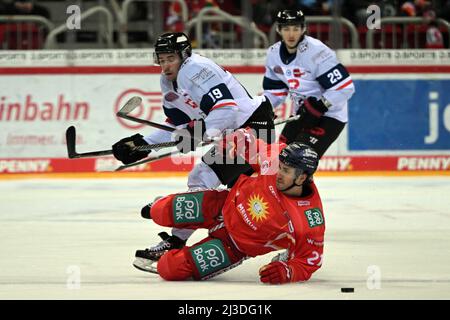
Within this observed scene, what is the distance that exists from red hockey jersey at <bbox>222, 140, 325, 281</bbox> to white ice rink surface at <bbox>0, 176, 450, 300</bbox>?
6.0 inches

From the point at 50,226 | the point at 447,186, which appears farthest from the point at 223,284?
the point at 447,186

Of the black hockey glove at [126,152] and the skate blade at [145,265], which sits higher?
the black hockey glove at [126,152]

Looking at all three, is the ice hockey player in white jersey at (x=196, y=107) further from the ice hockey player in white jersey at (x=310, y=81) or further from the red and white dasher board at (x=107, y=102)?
the red and white dasher board at (x=107, y=102)

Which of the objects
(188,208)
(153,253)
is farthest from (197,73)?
(153,253)

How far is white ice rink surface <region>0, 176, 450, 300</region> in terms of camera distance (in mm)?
5027

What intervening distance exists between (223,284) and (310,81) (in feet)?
10.2

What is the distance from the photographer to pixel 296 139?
26.0 ft

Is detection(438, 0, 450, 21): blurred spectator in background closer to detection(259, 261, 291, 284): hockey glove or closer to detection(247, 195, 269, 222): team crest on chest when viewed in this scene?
detection(247, 195, 269, 222): team crest on chest

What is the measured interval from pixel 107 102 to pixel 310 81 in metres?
4.10

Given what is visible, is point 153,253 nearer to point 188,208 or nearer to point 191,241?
point 188,208

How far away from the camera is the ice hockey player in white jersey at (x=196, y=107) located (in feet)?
19.5

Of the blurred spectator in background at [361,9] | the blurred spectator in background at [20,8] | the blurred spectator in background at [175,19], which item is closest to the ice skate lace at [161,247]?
the blurred spectator in background at [175,19]

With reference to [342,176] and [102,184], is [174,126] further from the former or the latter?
[342,176]

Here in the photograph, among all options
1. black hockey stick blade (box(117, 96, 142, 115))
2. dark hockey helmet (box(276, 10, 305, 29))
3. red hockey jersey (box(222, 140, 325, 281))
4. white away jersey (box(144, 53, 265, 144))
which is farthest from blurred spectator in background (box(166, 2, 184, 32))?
red hockey jersey (box(222, 140, 325, 281))
